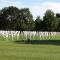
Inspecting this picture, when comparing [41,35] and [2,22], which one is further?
[2,22]

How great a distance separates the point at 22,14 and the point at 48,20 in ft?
37.4

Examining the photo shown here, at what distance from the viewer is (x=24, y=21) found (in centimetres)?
12206

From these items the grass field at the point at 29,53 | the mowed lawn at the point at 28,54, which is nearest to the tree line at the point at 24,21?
the grass field at the point at 29,53

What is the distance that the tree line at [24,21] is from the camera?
118 meters

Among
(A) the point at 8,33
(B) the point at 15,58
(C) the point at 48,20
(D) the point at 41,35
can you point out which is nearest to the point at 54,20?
(C) the point at 48,20

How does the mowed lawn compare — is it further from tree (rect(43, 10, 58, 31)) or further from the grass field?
tree (rect(43, 10, 58, 31))

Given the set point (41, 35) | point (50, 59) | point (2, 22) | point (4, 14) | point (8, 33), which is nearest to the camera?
point (50, 59)

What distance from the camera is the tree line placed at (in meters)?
118

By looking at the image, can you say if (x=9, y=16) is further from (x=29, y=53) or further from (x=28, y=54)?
(x=28, y=54)

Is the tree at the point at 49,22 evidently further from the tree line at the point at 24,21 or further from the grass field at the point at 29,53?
the grass field at the point at 29,53

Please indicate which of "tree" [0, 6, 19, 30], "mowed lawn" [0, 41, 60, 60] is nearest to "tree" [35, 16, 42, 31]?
"tree" [0, 6, 19, 30]

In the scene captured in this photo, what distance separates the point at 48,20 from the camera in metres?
126

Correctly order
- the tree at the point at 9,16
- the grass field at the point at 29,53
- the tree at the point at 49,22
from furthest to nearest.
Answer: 1. the tree at the point at 49,22
2. the tree at the point at 9,16
3. the grass field at the point at 29,53

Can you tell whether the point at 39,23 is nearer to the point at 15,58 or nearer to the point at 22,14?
the point at 22,14
